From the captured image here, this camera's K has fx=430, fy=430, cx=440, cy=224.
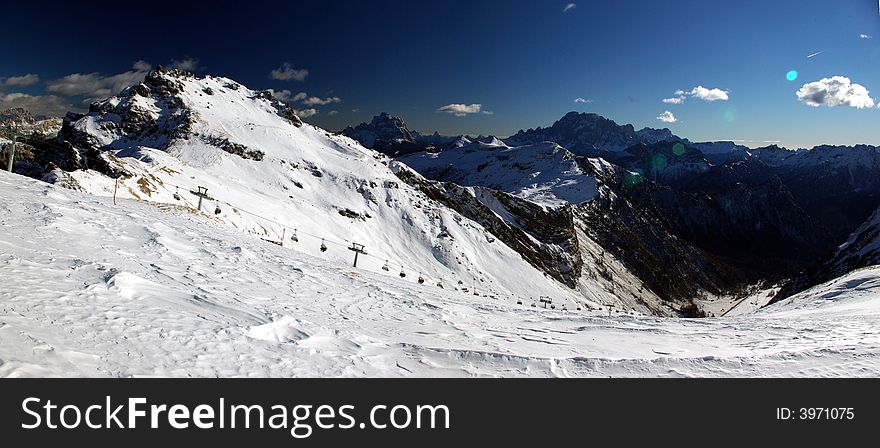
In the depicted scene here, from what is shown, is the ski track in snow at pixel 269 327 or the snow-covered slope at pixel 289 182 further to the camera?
the snow-covered slope at pixel 289 182

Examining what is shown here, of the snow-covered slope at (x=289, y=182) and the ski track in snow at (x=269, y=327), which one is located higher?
the snow-covered slope at (x=289, y=182)

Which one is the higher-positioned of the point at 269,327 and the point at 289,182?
the point at 289,182

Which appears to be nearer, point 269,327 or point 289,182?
point 269,327

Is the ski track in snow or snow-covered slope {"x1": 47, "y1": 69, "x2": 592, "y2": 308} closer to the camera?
the ski track in snow

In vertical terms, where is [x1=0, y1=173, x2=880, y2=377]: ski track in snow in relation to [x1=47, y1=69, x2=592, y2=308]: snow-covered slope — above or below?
below
